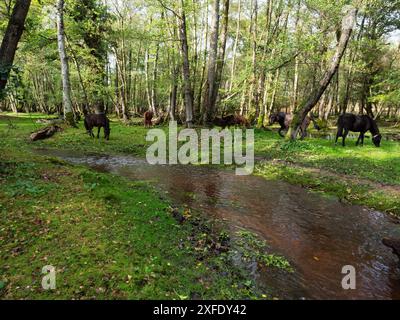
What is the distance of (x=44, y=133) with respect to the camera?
17.6m

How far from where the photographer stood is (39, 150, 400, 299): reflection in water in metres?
4.78

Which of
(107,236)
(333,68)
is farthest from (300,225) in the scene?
(333,68)

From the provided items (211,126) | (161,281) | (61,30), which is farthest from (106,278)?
(61,30)

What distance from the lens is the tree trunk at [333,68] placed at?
14.0 meters

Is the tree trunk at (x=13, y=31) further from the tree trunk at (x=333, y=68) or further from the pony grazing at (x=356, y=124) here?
the pony grazing at (x=356, y=124)

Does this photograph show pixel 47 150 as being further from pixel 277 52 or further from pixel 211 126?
pixel 277 52

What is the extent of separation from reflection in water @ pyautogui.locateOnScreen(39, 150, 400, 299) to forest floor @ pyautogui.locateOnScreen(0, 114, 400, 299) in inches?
32.1

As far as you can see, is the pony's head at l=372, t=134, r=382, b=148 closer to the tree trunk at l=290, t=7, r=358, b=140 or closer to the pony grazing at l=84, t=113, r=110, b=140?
the tree trunk at l=290, t=7, r=358, b=140

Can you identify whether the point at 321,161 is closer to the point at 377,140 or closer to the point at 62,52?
the point at 377,140

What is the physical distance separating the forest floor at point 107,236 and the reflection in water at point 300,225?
32.1 inches

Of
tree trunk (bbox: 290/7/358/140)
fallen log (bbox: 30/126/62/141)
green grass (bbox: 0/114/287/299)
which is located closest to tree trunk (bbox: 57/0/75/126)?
fallen log (bbox: 30/126/62/141)

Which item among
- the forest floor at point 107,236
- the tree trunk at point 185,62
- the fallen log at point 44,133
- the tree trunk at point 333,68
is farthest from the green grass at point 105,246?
the tree trunk at point 185,62
